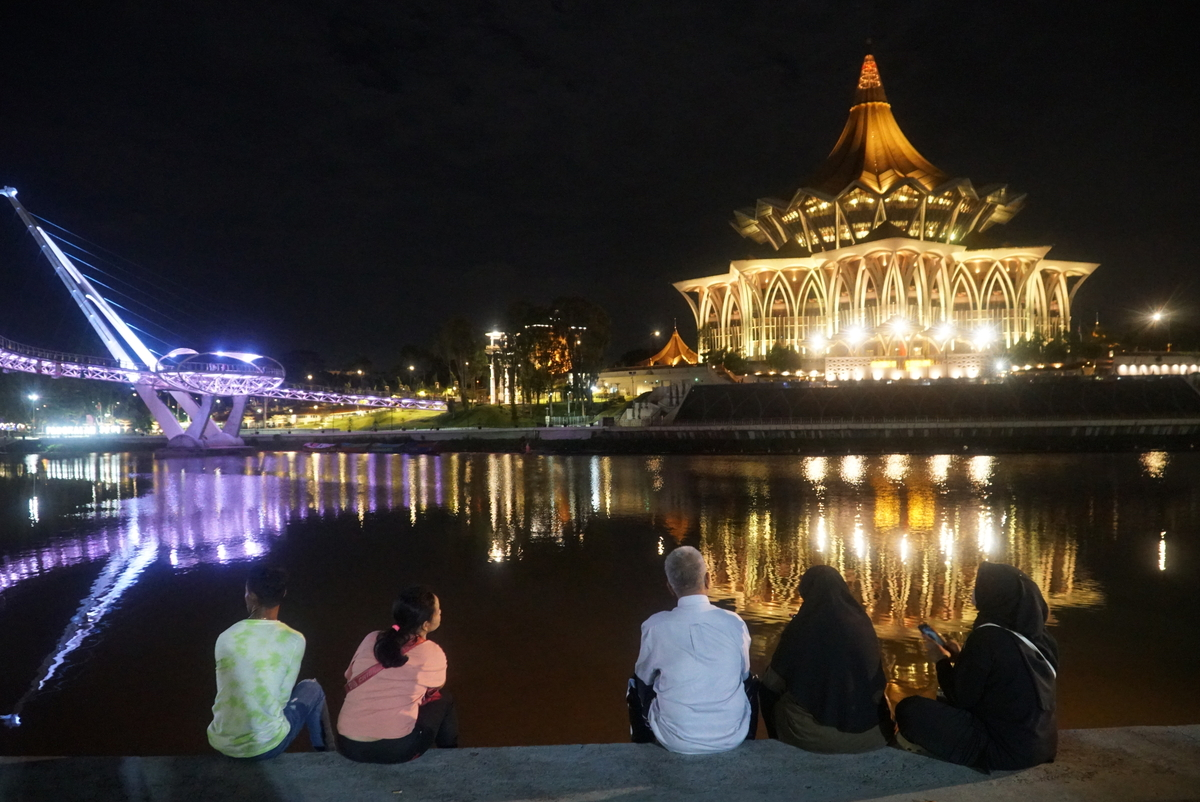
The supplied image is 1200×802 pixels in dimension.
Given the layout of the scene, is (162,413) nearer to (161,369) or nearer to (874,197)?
(161,369)

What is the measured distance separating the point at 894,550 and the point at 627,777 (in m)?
10.4

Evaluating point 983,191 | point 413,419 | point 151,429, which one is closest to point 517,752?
point 413,419

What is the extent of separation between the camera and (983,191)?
7931 cm

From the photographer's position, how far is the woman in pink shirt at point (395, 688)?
3.91 metres

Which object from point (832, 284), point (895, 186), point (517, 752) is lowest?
point (517, 752)

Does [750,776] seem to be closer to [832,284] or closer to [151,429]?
[832,284]

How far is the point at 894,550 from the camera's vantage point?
13102 millimetres

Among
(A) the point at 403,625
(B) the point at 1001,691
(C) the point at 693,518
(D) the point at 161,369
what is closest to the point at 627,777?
(A) the point at 403,625

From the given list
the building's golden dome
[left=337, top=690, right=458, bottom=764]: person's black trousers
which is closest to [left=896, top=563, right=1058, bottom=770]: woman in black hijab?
[left=337, top=690, right=458, bottom=764]: person's black trousers

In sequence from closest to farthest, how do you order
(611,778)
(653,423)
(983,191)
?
(611,778) → (653,423) → (983,191)

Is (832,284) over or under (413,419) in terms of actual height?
over

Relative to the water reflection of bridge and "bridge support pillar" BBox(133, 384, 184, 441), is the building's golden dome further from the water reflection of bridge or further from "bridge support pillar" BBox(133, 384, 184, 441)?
"bridge support pillar" BBox(133, 384, 184, 441)

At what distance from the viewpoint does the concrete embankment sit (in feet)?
11.8

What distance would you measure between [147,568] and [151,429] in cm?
8262
